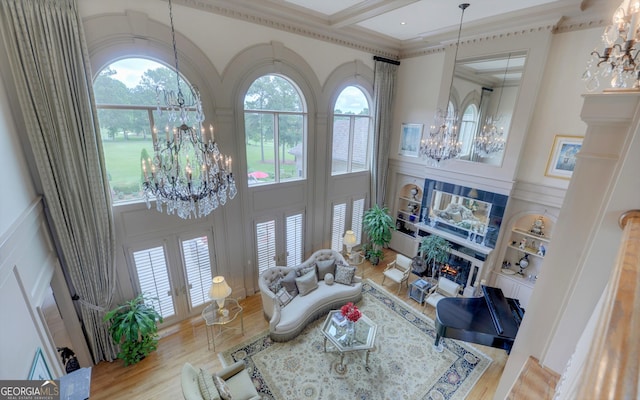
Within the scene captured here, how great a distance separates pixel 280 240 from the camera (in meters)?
6.91

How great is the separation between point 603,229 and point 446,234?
561 centimetres

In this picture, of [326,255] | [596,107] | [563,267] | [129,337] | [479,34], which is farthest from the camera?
[326,255]

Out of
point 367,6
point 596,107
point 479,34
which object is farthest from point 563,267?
point 479,34

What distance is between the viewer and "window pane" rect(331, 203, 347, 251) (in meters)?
7.97

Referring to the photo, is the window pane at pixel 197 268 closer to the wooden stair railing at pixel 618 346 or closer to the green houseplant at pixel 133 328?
the green houseplant at pixel 133 328

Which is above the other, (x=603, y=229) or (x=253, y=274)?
(x=603, y=229)

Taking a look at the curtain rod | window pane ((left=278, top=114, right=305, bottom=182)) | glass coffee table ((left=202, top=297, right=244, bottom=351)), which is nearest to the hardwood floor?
glass coffee table ((left=202, top=297, right=244, bottom=351))

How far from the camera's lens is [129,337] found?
459 centimetres

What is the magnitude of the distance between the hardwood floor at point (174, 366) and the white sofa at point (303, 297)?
0.62 m

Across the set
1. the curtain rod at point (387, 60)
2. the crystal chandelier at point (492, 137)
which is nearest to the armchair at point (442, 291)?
the crystal chandelier at point (492, 137)

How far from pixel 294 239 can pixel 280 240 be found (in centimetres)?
46

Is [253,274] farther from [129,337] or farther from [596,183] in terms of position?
[596,183]

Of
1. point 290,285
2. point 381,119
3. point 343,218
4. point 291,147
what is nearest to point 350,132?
point 381,119

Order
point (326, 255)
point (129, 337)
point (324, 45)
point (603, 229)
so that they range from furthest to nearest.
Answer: point (326, 255) < point (324, 45) < point (129, 337) < point (603, 229)
